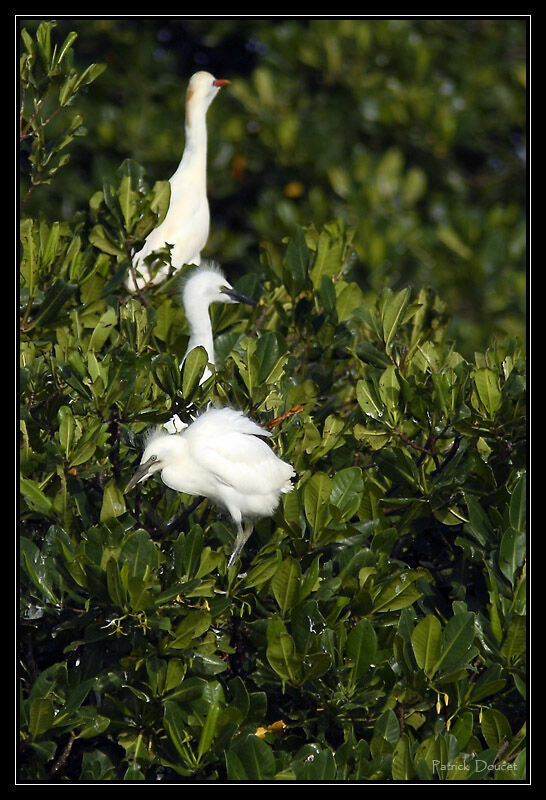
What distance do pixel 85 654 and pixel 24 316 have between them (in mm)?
1227

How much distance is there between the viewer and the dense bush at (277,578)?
8.11ft

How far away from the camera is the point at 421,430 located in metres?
3.04

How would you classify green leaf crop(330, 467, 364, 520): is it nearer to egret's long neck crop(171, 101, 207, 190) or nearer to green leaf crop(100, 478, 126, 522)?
green leaf crop(100, 478, 126, 522)

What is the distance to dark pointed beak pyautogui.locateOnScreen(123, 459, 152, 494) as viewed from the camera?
2719mm

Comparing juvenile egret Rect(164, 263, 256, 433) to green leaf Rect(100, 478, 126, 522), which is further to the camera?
juvenile egret Rect(164, 263, 256, 433)

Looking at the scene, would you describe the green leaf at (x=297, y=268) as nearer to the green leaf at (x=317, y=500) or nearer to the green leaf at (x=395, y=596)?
the green leaf at (x=317, y=500)

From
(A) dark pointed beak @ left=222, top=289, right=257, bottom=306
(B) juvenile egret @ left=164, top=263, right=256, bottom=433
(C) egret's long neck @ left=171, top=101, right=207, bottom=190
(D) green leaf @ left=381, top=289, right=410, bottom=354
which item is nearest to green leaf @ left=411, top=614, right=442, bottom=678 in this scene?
(D) green leaf @ left=381, top=289, right=410, bottom=354

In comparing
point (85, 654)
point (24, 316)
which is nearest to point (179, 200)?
point (24, 316)

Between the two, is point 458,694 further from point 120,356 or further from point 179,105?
A: point 179,105

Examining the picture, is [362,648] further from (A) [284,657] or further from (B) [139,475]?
(B) [139,475]

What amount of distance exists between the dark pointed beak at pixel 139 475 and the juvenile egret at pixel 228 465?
39mm

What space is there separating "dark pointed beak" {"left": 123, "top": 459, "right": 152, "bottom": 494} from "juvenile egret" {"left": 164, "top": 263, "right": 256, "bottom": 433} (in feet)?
1.74

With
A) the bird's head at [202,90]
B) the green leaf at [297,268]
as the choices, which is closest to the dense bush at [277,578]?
the green leaf at [297,268]

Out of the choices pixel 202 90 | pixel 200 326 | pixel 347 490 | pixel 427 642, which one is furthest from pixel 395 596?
pixel 202 90
